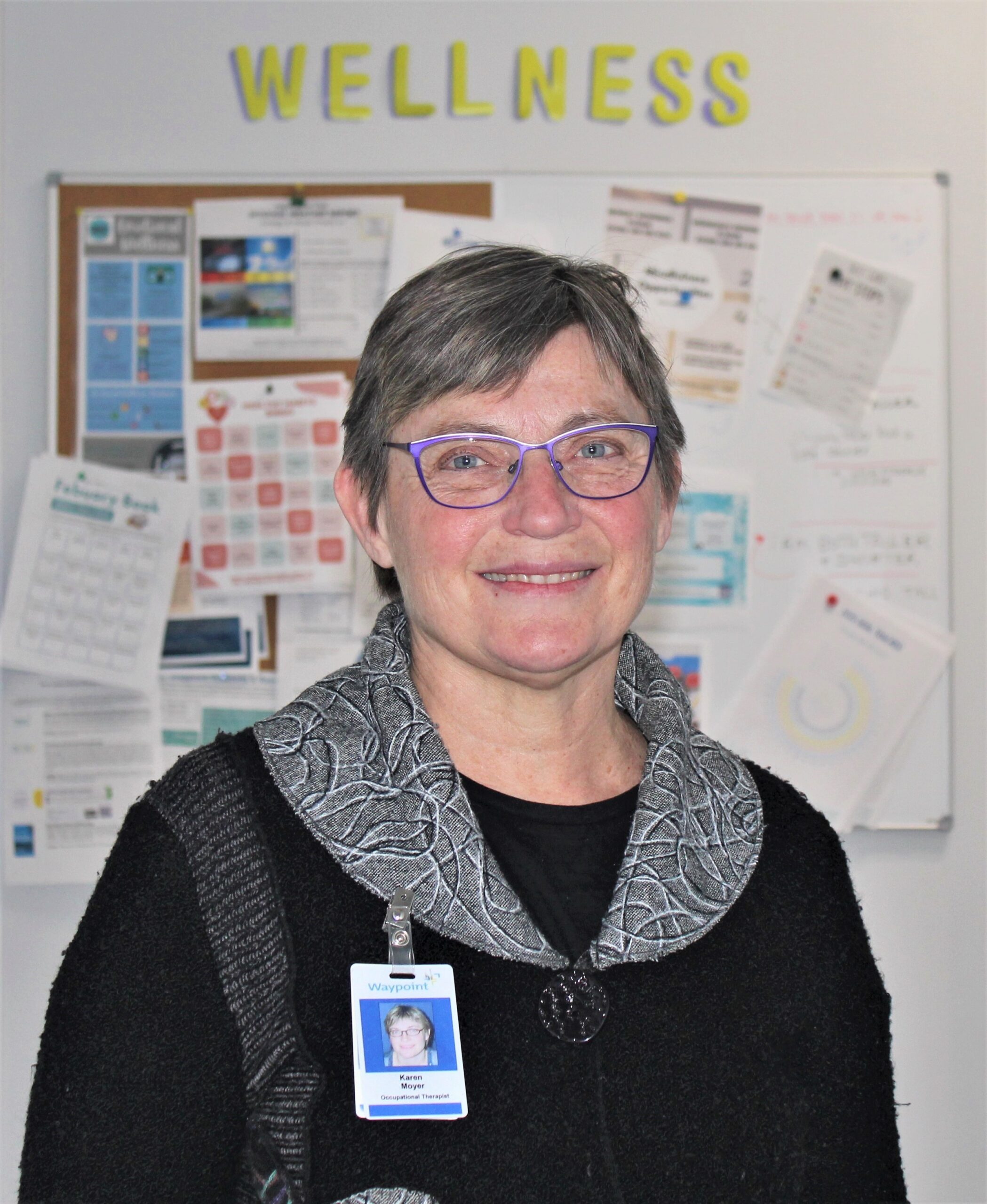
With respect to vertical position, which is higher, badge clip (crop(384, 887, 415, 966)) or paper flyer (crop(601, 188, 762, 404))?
paper flyer (crop(601, 188, 762, 404))

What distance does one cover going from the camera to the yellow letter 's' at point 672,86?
230 centimetres

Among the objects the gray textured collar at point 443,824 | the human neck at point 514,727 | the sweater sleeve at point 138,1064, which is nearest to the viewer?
the sweater sleeve at point 138,1064

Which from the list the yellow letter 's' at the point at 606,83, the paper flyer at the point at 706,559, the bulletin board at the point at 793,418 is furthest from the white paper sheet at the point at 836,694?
the yellow letter 's' at the point at 606,83

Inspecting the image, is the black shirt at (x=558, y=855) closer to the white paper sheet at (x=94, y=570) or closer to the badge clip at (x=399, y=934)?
the badge clip at (x=399, y=934)

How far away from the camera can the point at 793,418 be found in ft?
7.61

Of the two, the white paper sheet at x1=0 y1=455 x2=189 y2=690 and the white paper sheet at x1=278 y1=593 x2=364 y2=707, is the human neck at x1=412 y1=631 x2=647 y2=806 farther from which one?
the white paper sheet at x1=0 y1=455 x2=189 y2=690

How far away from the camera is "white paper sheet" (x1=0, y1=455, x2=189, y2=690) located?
228 centimetres

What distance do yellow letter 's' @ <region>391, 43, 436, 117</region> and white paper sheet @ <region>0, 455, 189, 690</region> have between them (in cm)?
85

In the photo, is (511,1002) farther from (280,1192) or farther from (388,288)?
(388,288)

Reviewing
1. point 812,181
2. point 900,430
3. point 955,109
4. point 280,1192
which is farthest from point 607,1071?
point 955,109

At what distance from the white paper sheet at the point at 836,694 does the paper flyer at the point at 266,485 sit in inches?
33.0

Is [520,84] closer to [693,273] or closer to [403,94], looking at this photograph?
[403,94]

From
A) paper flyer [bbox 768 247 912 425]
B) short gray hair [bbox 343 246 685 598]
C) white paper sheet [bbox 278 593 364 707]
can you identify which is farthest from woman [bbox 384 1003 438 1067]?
paper flyer [bbox 768 247 912 425]

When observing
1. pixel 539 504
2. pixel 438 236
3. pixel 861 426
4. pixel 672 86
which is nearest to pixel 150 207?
pixel 438 236
